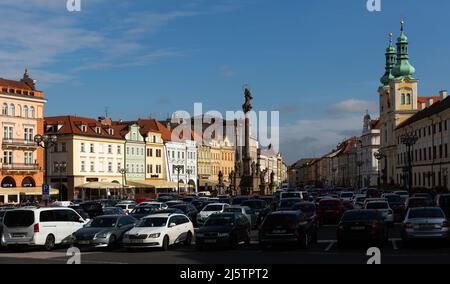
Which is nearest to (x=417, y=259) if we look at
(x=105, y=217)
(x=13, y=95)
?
(x=105, y=217)

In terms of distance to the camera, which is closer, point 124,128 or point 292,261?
point 292,261

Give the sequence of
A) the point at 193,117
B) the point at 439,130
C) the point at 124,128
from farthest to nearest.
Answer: the point at 193,117 → the point at 124,128 → the point at 439,130

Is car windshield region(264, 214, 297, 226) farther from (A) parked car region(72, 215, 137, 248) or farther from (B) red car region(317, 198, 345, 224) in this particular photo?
(B) red car region(317, 198, 345, 224)

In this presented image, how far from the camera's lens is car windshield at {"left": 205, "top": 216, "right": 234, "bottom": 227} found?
28489 mm

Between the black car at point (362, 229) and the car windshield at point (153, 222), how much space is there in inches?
288

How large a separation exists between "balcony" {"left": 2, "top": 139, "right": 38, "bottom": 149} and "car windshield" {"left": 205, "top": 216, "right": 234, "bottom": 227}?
62.0 m

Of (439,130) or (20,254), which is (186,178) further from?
(20,254)

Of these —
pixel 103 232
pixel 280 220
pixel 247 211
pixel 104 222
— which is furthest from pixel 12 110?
pixel 280 220

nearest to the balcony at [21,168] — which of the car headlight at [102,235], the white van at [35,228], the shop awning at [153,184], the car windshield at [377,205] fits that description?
the shop awning at [153,184]

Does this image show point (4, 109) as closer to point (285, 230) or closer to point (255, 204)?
point (255, 204)

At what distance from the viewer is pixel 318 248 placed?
26438mm

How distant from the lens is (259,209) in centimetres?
4403
